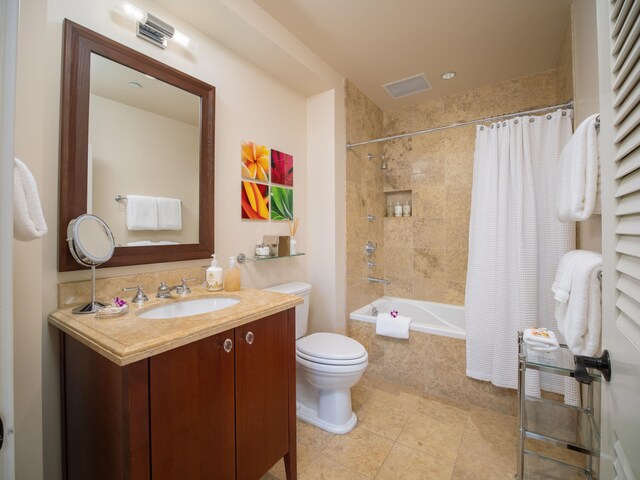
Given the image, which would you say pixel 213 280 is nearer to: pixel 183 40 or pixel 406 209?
pixel 183 40

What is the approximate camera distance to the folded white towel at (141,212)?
1.33 metres

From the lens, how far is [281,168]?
7.18 feet

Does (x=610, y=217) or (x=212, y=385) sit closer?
(x=610, y=217)

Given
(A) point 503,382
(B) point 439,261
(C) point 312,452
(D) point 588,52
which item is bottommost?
(C) point 312,452

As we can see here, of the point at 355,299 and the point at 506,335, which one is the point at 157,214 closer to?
the point at 355,299

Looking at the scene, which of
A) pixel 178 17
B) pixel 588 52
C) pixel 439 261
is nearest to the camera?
pixel 588 52

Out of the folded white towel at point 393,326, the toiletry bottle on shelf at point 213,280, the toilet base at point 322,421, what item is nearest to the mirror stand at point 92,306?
the toiletry bottle on shelf at point 213,280

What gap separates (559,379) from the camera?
1705 millimetres

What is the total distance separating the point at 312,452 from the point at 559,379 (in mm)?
1520

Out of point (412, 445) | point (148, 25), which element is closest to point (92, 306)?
point (148, 25)

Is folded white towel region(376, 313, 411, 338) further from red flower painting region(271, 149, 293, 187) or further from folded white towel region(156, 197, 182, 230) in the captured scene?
folded white towel region(156, 197, 182, 230)

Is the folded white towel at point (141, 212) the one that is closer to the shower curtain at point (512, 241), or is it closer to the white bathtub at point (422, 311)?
the white bathtub at point (422, 311)

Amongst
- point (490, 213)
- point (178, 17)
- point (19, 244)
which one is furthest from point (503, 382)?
point (178, 17)

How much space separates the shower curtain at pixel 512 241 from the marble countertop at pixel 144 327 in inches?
58.8
